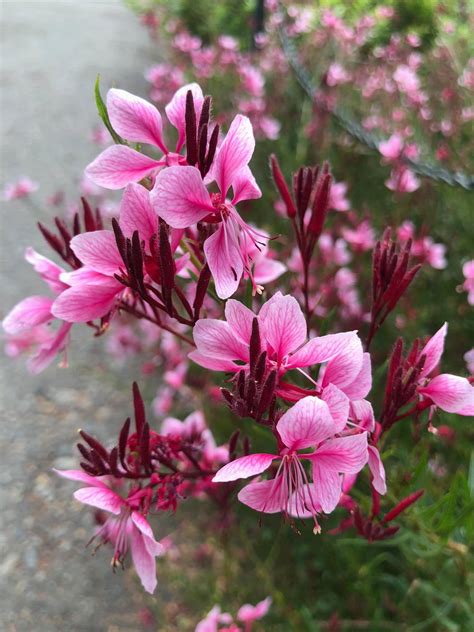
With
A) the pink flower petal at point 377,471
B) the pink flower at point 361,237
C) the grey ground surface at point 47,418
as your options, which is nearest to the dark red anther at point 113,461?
the pink flower petal at point 377,471

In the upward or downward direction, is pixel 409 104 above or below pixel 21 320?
below

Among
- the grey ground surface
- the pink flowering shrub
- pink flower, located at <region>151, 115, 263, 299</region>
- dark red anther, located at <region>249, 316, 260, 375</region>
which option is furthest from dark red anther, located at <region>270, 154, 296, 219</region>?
the grey ground surface

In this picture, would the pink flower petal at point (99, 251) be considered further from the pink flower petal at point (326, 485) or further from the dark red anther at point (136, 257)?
the pink flower petal at point (326, 485)

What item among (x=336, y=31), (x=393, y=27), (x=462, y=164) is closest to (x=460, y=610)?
(x=462, y=164)

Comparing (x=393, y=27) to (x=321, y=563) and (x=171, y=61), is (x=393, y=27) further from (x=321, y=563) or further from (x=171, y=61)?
(x=321, y=563)

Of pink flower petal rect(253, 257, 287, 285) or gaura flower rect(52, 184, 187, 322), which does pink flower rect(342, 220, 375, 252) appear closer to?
pink flower petal rect(253, 257, 287, 285)

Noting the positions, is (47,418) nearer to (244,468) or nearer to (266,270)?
(266,270)
